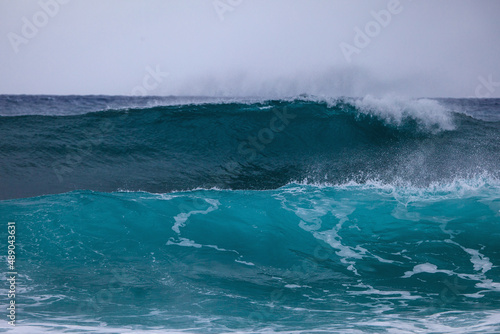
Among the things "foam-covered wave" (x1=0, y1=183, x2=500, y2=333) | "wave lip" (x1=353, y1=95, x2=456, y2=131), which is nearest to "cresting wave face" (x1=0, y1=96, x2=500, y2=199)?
"wave lip" (x1=353, y1=95, x2=456, y2=131)

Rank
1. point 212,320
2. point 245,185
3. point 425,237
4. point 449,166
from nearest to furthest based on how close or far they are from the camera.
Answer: point 212,320 → point 425,237 → point 245,185 → point 449,166

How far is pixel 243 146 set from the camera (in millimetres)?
11258

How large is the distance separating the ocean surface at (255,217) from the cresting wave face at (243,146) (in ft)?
0.18

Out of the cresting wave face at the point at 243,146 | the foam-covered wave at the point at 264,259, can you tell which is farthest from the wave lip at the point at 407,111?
the foam-covered wave at the point at 264,259

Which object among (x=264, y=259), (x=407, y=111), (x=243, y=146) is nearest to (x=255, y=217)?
(x=264, y=259)

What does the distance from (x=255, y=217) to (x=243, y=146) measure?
13.4ft

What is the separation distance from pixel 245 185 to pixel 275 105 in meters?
4.17

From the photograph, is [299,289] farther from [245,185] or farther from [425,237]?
[245,185]

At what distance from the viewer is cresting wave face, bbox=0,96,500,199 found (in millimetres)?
9861

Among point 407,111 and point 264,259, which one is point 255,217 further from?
point 407,111

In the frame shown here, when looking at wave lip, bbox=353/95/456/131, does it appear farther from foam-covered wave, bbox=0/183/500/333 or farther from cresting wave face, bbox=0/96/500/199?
foam-covered wave, bbox=0/183/500/333

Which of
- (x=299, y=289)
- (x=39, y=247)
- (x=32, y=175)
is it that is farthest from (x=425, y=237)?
(x=32, y=175)

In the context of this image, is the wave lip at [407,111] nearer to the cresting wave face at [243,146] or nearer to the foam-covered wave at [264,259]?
the cresting wave face at [243,146]

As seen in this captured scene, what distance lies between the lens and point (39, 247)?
6137 millimetres
